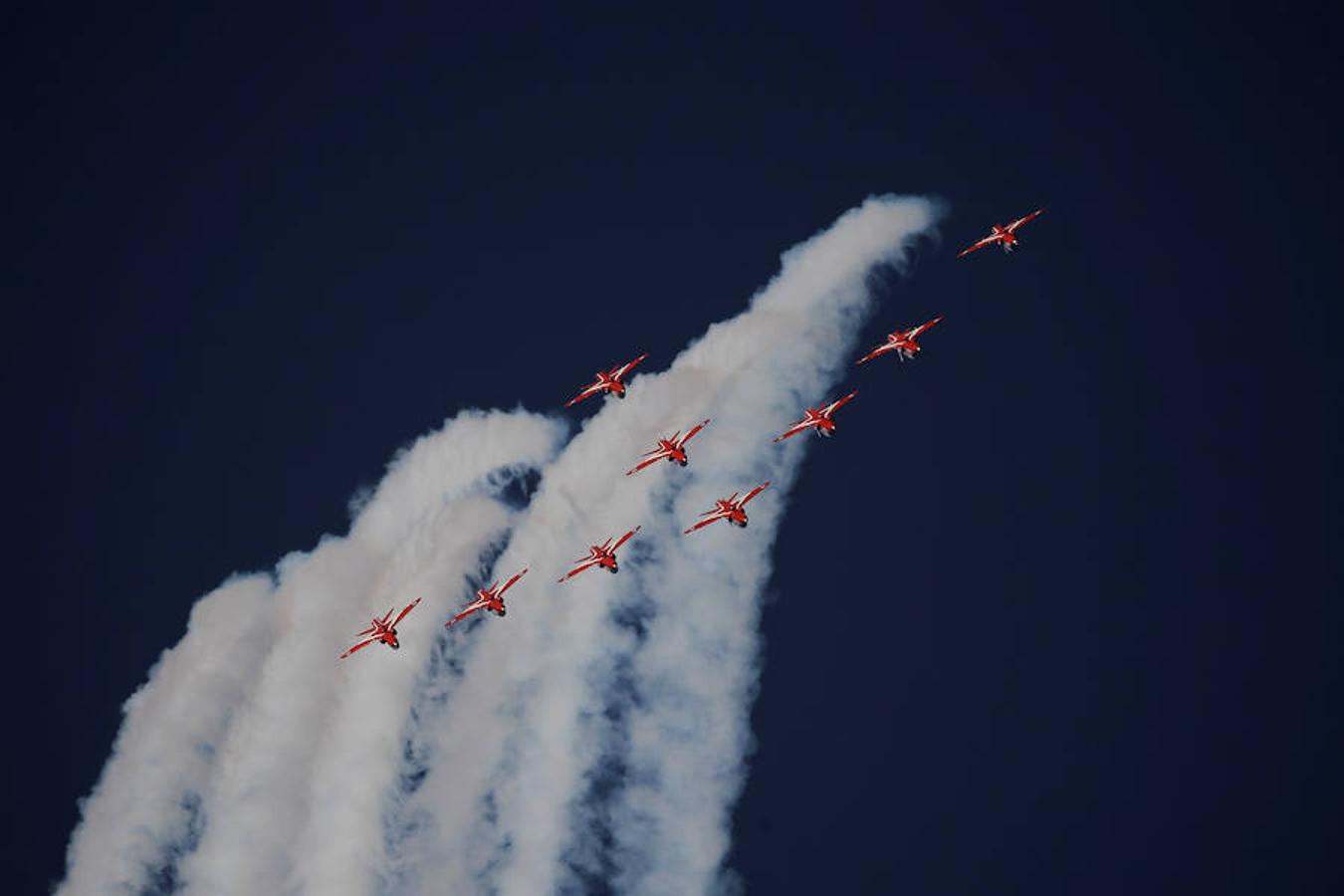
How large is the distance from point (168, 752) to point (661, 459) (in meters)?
42.5

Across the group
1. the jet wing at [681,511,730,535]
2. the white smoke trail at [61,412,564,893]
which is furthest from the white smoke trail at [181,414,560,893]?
the jet wing at [681,511,730,535]

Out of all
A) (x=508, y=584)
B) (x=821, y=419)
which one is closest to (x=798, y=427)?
(x=821, y=419)

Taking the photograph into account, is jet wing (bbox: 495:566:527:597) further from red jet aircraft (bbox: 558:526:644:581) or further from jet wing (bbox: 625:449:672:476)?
jet wing (bbox: 625:449:672:476)

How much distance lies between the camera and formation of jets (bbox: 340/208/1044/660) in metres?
84.3

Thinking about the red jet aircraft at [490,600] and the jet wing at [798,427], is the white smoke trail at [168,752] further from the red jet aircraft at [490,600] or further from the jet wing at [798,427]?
the jet wing at [798,427]

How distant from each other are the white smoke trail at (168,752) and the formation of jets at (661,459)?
10.3 m

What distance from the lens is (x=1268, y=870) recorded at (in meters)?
95.4

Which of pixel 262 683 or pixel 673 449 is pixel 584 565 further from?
pixel 262 683

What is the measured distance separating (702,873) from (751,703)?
13.3m

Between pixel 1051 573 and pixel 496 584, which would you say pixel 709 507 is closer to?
pixel 496 584

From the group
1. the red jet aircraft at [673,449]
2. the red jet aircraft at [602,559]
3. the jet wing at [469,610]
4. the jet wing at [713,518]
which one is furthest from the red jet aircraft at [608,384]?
the jet wing at [469,610]

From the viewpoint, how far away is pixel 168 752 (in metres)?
92.1

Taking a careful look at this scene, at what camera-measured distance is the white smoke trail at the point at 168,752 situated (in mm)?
89938

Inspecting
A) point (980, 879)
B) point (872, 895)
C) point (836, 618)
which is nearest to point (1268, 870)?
point (980, 879)
